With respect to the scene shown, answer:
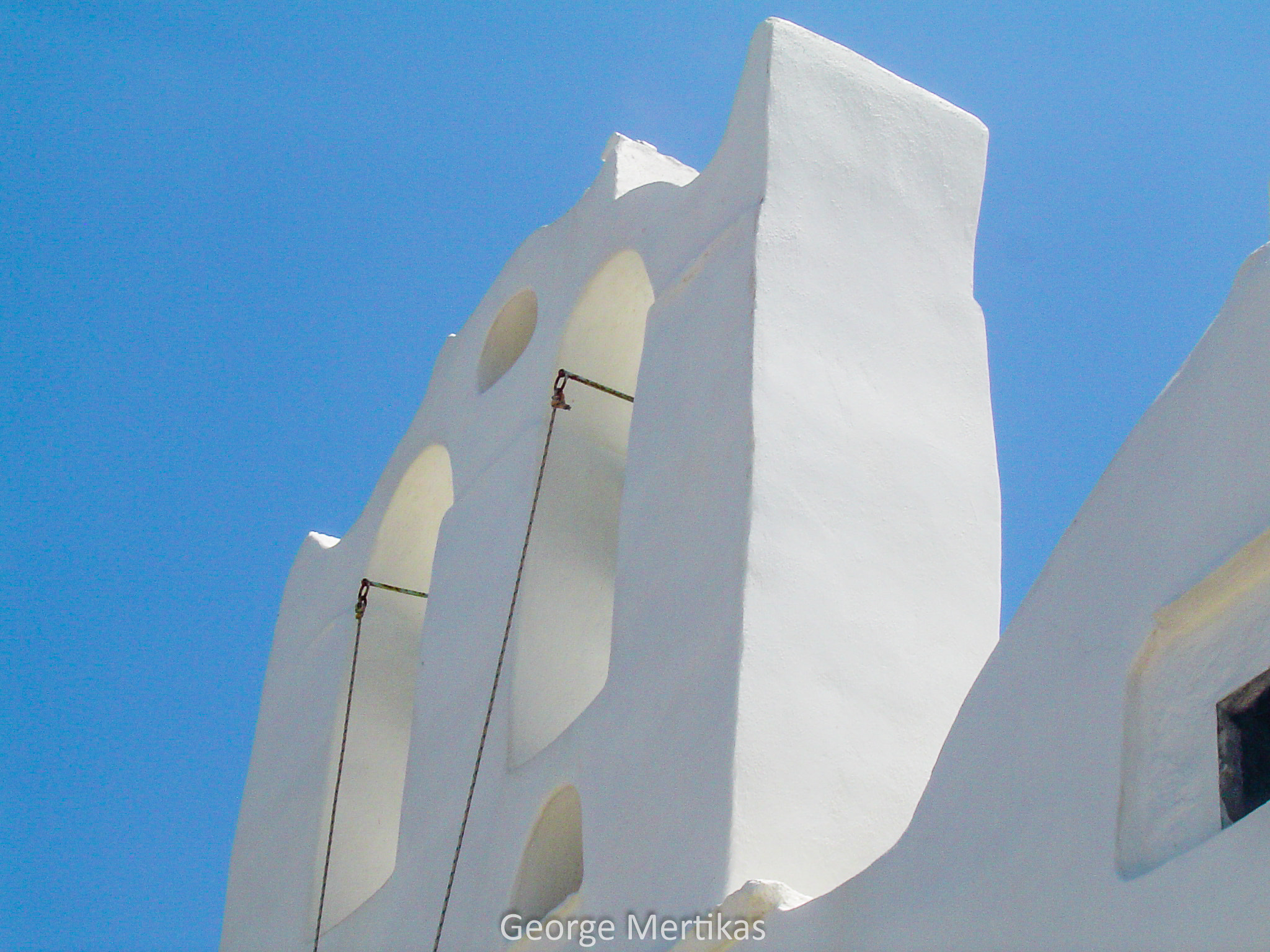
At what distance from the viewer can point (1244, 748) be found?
3.92 meters

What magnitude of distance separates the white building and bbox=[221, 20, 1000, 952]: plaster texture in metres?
0.01

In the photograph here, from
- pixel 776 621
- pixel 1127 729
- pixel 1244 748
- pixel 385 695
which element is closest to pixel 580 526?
pixel 385 695

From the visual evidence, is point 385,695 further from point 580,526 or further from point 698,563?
point 698,563

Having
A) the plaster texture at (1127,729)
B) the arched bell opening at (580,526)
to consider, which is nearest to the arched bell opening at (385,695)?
the arched bell opening at (580,526)

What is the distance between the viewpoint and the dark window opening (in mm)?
3861

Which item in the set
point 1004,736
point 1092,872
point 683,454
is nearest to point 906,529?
point 683,454

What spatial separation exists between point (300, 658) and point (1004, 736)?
5539 mm

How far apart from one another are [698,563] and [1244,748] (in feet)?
7.66

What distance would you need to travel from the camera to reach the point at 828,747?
5.50 m

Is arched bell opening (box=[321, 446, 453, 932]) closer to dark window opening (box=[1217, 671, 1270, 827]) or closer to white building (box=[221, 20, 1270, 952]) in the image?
white building (box=[221, 20, 1270, 952])

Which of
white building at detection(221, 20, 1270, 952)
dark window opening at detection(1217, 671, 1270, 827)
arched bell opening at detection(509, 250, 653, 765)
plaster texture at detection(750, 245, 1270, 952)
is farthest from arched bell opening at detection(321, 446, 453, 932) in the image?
dark window opening at detection(1217, 671, 1270, 827)

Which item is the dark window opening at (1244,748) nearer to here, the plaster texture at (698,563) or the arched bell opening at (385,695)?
the plaster texture at (698,563)

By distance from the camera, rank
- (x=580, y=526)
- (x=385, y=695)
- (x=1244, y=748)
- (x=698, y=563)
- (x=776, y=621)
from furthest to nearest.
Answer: (x=385, y=695), (x=580, y=526), (x=698, y=563), (x=776, y=621), (x=1244, y=748)

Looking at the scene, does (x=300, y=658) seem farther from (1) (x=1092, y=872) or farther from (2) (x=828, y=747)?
(1) (x=1092, y=872)
